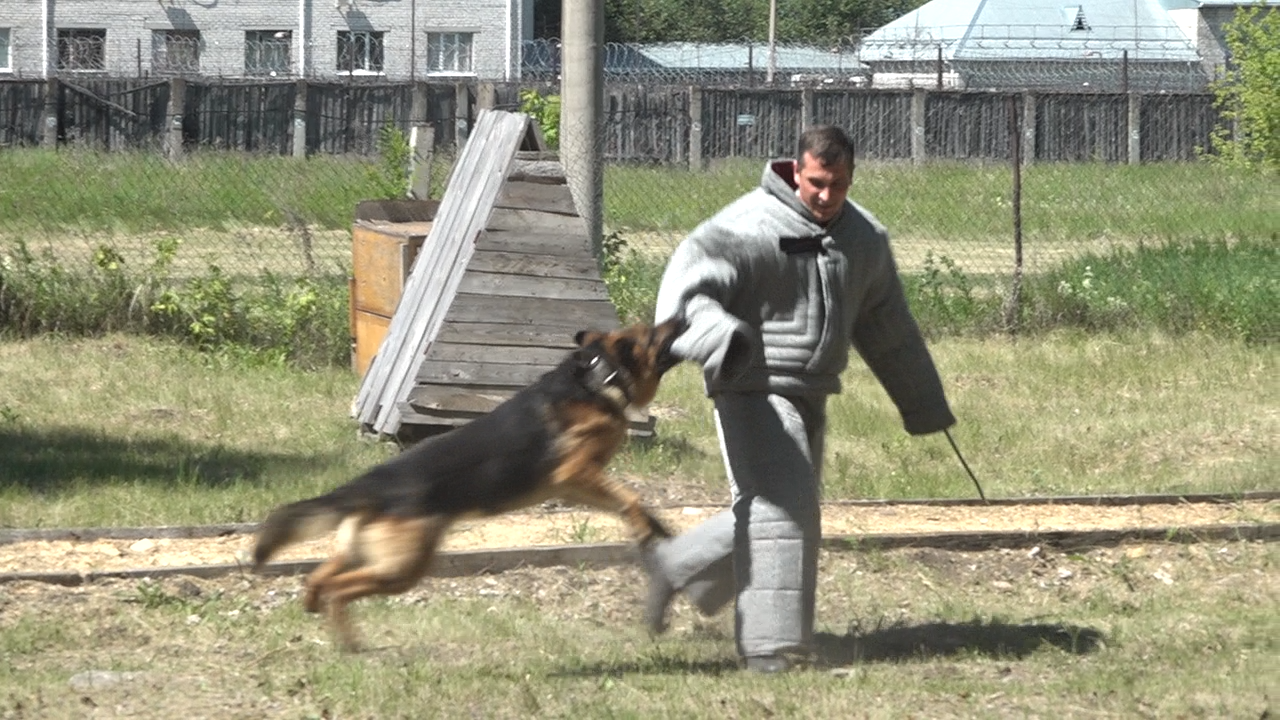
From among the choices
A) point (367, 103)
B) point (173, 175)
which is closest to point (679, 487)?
point (173, 175)

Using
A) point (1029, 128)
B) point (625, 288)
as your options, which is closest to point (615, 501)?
point (625, 288)

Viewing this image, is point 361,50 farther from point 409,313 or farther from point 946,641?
point 946,641

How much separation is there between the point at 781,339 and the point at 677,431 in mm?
4445

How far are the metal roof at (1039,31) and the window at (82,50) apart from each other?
65.3 feet

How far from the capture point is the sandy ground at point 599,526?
23.2ft

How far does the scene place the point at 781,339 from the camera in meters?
5.43

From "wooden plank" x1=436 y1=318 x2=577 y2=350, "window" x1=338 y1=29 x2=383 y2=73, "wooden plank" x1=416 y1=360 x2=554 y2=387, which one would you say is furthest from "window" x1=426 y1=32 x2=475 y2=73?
"wooden plank" x1=416 y1=360 x2=554 y2=387

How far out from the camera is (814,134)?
5.36 metres

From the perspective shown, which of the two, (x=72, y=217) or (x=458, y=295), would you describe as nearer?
(x=458, y=295)

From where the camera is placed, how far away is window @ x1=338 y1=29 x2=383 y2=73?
43.9 m

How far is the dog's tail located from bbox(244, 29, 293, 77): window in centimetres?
3922

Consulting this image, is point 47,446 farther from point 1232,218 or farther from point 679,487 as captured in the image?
point 1232,218

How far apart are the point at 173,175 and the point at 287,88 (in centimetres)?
920

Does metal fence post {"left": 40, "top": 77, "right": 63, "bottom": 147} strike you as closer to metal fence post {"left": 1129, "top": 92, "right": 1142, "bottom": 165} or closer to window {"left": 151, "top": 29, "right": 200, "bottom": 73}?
window {"left": 151, "top": 29, "right": 200, "bottom": 73}
